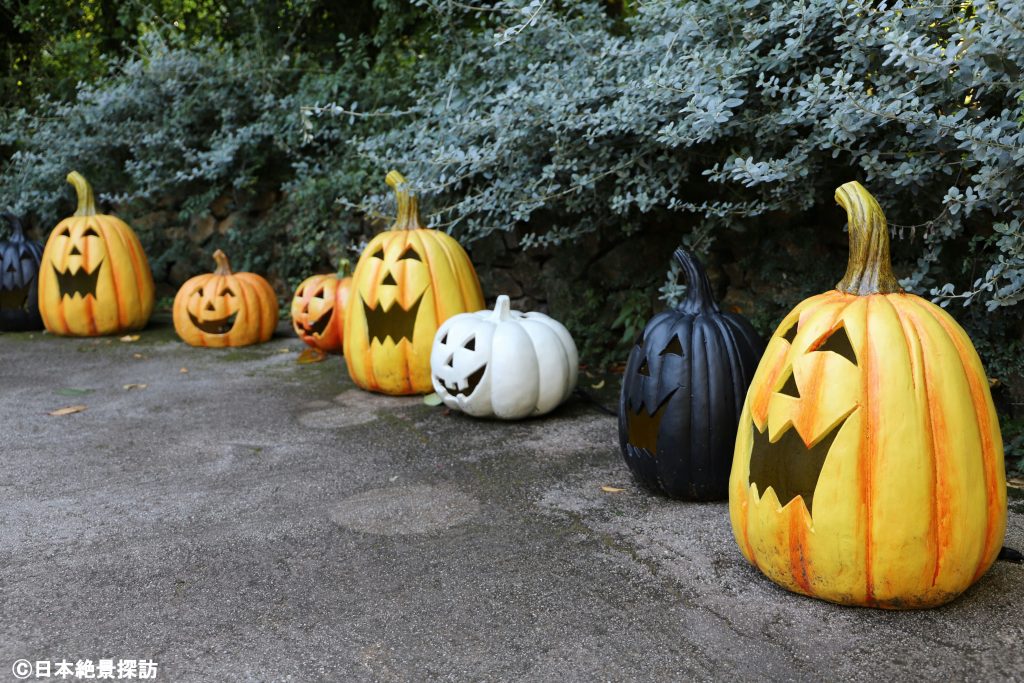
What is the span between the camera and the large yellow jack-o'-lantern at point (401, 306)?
13.6ft

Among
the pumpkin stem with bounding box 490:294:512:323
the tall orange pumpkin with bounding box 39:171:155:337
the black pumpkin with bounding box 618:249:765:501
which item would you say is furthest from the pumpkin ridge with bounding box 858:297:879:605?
the tall orange pumpkin with bounding box 39:171:155:337

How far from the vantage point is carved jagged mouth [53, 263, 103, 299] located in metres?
5.65

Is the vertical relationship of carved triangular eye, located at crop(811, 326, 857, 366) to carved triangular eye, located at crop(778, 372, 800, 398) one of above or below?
above

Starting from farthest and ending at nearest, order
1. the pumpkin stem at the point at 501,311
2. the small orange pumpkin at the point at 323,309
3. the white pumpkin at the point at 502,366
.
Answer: the small orange pumpkin at the point at 323,309, the pumpkin stem at the point at 501,311, the white pumpkin at the point at 502,366

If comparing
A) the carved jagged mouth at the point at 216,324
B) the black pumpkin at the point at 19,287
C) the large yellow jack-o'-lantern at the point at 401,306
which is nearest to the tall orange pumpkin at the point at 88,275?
the black pumpkin at the point at 19,287

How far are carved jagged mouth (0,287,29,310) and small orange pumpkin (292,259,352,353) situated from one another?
2.17m

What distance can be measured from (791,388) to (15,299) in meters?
5.57

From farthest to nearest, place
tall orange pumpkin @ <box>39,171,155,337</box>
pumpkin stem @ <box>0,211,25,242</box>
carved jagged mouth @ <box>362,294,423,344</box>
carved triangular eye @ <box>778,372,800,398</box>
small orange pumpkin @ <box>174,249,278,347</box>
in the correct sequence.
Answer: pumpkin stem @ <box>0,211,25,242</box> → tall orange pumpkin @ <box>39,171,155,337</box> → small orange pumpkin @ <box>174,249,278,347</box> → carved jagged mouth @ <box>362,294,423,344</box> → carved triangular eye @ <box>778,372,800,398</box>

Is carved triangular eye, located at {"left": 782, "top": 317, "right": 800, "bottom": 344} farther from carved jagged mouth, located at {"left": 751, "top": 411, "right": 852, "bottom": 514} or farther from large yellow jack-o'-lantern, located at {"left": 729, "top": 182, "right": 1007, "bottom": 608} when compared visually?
carved jagged mouth, located at {"left": 751, "top": 411, "right": 852, "bottom": 514}

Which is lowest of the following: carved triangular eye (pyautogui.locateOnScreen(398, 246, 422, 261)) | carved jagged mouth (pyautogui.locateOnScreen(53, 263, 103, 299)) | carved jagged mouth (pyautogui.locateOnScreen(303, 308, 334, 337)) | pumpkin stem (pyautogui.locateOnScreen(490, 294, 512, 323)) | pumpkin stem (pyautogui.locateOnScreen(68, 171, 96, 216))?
carved jagged mouth (pyautogui.locateOnScreen(303, 308, 334, 337))

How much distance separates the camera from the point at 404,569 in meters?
2.34

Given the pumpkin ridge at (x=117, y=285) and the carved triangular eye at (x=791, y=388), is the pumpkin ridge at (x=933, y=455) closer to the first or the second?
the carved triangular eye at (x=791, y=388)

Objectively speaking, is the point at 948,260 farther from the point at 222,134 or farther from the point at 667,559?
the point at 222,134

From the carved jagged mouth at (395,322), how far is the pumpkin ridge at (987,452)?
2448 mm
